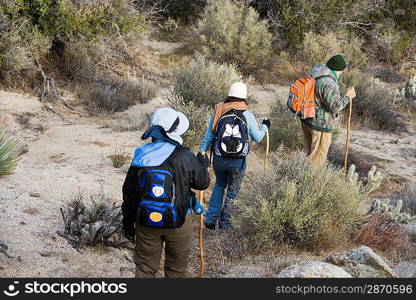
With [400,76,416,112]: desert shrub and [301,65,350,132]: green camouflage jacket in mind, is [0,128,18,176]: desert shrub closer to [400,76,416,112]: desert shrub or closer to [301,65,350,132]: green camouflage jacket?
[301,65,350,132]: green camouflage jacket

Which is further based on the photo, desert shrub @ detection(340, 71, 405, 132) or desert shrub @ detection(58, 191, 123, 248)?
desert shrub @ detection(340, 71, 405, 132)

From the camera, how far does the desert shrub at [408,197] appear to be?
6965 millimetres

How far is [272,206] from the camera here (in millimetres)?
5344

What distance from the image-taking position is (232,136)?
5.55 metres

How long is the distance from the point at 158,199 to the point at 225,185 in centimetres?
243

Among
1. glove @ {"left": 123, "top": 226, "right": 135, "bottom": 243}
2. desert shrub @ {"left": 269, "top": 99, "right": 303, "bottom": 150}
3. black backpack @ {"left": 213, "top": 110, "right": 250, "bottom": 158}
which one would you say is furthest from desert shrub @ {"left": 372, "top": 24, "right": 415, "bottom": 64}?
glove @ {"left": 123, "top": 226, "right": 135, "bottom": 243}

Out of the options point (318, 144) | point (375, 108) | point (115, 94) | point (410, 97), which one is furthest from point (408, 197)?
point (115, 94)

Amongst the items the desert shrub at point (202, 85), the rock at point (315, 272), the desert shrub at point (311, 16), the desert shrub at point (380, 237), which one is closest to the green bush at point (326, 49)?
the desert shrub at point (311, 16)

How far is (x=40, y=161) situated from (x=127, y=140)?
1690mm

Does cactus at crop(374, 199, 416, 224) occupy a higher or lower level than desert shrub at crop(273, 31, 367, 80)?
lower

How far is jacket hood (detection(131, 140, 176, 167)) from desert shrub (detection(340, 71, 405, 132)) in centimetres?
874

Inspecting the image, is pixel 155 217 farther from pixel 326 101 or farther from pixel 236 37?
pixel 236 37

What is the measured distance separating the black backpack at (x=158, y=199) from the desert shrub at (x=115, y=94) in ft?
31.6

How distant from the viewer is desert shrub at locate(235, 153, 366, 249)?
5.24 m
